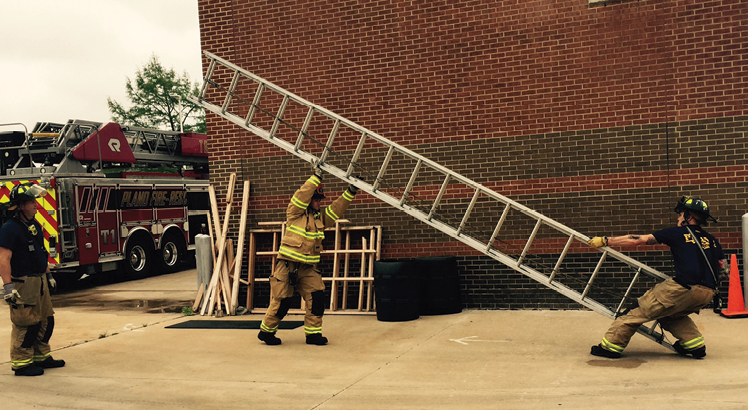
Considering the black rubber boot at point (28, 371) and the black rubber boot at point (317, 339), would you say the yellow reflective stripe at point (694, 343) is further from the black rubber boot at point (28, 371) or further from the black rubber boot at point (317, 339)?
the black rubber boot at point (28, 371)

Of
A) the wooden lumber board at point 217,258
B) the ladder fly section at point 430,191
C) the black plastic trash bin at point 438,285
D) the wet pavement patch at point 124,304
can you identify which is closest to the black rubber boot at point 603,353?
the ladder fly section at point 430,191

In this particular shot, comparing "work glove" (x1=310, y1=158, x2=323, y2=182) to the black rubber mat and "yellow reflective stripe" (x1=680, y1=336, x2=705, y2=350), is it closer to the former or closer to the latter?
the black rubber mat

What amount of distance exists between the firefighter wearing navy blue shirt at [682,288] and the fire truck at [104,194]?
10.9 metres

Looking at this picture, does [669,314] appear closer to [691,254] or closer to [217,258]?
[691,254]

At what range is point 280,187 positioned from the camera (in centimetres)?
1057

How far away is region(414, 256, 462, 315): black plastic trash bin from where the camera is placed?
9.32 meters

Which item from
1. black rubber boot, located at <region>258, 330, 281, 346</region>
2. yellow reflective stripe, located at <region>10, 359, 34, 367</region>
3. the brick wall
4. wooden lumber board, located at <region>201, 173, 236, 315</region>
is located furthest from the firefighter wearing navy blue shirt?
wooden lumber board, located at <region>201, 173, 236, 315</region>

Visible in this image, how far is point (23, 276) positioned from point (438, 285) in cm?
498

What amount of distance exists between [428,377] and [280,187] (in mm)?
5036

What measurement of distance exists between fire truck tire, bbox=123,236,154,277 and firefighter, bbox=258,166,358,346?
8.86 meters

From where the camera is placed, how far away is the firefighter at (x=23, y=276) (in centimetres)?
668

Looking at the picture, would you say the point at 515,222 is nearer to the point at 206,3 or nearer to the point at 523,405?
the point at 523,405

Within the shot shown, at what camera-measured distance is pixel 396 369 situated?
6621 millimetres

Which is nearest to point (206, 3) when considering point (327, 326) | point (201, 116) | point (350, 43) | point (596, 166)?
point (350, 43)
